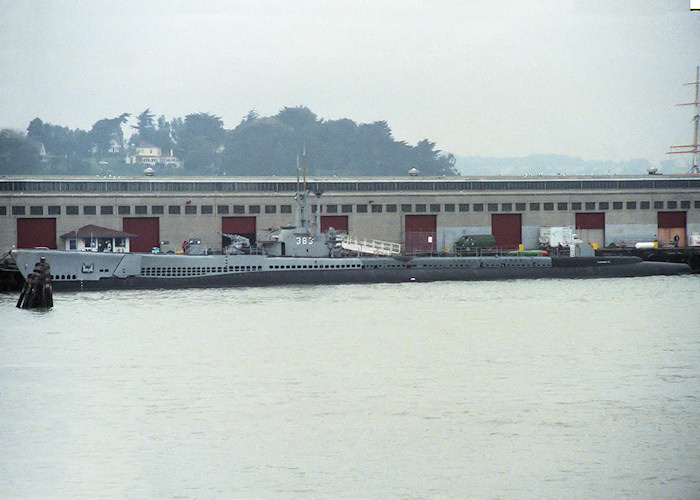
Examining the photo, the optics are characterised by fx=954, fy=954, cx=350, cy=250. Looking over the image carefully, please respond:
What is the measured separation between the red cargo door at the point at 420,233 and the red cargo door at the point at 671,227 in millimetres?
21404

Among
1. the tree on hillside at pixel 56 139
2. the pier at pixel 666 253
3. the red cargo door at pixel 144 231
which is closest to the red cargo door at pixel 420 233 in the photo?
the pier at pixel 666 253

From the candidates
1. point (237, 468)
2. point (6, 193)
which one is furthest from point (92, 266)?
point (237, 468)

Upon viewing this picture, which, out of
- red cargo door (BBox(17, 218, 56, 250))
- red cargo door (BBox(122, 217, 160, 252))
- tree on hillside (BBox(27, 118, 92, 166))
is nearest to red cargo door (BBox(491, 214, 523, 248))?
red cargo door (BBox(122, 217, 160, 252))

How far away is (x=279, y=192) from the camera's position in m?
78.9

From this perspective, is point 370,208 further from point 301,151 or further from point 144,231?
point 301,151

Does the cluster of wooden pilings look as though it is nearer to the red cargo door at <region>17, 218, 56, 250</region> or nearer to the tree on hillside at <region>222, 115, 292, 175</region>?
the red cargo door at <region>17, 218, 56, 250</region>

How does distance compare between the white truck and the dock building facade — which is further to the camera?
the white truck

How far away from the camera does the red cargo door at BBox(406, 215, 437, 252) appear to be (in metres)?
81.6

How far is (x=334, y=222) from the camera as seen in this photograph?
263 ft

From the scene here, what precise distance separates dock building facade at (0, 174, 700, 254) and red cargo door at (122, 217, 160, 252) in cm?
8

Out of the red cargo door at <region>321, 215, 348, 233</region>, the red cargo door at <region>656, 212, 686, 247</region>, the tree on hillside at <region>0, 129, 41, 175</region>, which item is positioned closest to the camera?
the red cargo door at <region>321, 215, 348, 233</region>

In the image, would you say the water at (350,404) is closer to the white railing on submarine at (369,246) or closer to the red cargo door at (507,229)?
the white railing on submarine at (369,246)

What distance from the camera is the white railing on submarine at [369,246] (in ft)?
227

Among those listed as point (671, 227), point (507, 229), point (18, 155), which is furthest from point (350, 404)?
point (18, 155)
